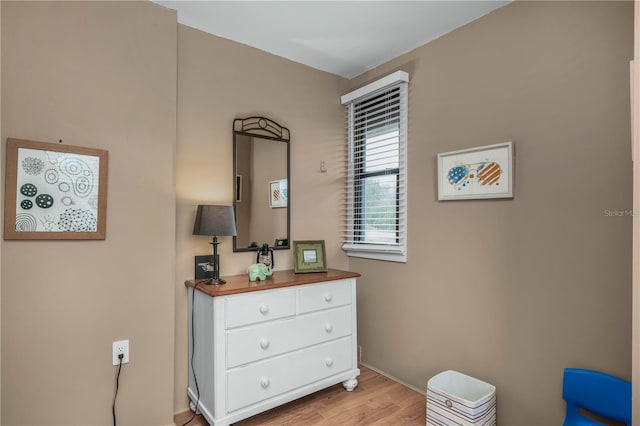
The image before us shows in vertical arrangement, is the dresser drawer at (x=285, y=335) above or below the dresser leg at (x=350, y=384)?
above

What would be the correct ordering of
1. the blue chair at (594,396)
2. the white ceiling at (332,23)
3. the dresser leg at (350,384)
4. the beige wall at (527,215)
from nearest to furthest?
the blue chair at (594,396), the beige wall at (527,215), the white ceiling at (332,23), the dresser leg at (350,384)

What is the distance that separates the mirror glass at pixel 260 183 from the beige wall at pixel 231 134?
0.06 meters

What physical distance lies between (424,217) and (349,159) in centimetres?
90

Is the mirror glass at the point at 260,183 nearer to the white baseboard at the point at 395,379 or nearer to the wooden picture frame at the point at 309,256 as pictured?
the wooden picture frame at the point at 309,256

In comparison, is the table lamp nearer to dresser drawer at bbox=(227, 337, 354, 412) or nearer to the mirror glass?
the mirror glass

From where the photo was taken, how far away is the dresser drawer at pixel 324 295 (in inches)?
91.9

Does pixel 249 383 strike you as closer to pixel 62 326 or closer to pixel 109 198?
pixel 62 326

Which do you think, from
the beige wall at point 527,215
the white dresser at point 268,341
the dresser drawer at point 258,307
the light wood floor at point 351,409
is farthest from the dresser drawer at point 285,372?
the beige wall at point 527,215

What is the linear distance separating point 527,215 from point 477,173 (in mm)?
382

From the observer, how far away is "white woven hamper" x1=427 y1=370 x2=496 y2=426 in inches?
76.5

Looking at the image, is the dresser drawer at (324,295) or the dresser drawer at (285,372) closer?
the dresser drawer at (285,372)

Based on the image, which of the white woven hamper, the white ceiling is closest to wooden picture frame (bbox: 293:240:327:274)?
the white woven hamper

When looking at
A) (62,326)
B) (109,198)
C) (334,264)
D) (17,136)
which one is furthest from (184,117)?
(334,264)

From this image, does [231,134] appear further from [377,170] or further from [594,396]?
[594,396]
